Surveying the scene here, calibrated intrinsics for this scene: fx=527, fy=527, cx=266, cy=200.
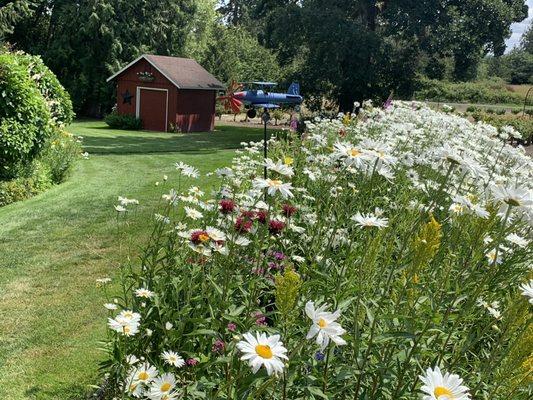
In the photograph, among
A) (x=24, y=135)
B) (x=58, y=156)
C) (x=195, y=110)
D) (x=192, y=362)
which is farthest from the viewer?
(x=195, y=110)

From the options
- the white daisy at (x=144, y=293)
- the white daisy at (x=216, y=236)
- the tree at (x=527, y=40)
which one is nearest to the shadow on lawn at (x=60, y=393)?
the white daisy at (x=144, y=293)

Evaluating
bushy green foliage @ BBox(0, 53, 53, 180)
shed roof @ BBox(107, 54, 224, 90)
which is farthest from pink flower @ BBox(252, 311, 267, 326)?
shed roof @ BBox(107, 54, 224, 90)

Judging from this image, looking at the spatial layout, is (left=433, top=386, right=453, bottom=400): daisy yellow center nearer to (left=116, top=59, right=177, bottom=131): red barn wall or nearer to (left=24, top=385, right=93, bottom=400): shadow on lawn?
(left=24, top=385, right=93, bottom=400): shadow on lawn

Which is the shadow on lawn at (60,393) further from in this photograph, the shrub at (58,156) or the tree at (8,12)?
the tree at (8,12)

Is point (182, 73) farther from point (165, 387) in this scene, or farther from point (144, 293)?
point (165, 387)

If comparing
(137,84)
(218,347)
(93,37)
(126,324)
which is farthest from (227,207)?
(93,37)

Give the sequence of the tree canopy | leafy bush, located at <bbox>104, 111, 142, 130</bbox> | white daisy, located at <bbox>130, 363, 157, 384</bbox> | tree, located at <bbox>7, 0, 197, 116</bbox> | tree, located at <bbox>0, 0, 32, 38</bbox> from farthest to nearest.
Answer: tree, located at <bbox>7, 0, 197, 116</bbox> → leafy bush, located at <bbox>104, 111, 142, 130</bbox> → tree, located at <bbox>0, 0, 32, 38</bbox> → the tree canopy → white daisy, located at <bbox>130, 363, 157, 384</bbox>

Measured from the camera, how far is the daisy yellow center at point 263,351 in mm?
1323

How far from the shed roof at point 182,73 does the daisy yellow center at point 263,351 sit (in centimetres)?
2378

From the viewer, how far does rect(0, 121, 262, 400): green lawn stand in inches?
143

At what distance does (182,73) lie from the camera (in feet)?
83.8

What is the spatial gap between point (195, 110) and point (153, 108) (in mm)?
2015

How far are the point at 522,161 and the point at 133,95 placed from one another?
76.9 feet

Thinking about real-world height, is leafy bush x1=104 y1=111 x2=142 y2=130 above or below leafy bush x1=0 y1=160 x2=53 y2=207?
below
